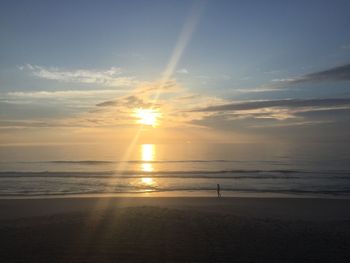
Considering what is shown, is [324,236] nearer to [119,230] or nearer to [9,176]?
[119,230]

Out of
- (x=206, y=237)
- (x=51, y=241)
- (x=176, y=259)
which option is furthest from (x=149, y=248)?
(x=51, y=241)

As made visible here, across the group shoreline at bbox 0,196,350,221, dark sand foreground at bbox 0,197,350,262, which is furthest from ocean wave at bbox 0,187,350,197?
dark sand foreground at bbox 0,197,350,262

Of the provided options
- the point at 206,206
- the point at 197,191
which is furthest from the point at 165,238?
the point at 197,191

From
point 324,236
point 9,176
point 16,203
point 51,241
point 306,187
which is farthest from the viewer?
point 9,176

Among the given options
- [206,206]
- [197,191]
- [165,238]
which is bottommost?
[206,206]

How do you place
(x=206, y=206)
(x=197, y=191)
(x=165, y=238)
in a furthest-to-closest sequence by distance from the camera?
(x=197, y=191), (x=206, y=206), (x=165, y=238)

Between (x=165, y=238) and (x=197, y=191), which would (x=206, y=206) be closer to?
(x=197, y=191)

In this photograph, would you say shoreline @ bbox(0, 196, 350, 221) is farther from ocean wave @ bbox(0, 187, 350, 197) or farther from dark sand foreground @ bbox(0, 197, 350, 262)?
dark sand foreground @ bbox(0, 197, 350, 262)

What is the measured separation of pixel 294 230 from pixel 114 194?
1800cm

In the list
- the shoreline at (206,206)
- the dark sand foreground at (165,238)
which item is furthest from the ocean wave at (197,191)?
the dark sand foreground at (165,238)

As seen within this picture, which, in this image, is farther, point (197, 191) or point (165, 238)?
point (197, 191)

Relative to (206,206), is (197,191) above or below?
above

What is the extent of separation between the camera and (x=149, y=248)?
989 centimetres

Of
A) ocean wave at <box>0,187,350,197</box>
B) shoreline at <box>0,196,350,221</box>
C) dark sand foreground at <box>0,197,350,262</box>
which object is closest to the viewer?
dark sand foreground at <box>0,197,350,262</box>
